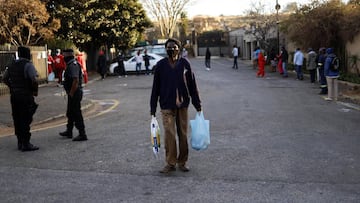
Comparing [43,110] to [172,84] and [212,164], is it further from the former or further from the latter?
[172,84]

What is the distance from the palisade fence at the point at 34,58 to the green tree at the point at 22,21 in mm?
1238

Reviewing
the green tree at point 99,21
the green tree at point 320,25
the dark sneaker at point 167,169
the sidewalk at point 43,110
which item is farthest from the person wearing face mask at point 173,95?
the green tree at point 99,21

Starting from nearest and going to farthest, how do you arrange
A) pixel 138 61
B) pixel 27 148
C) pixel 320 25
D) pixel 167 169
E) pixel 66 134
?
pixel 167 169 < pixel 27 148 < pixel 66 134 < pixel 320 25 < pixel 138 61

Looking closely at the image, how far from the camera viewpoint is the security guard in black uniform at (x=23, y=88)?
8.42 meters

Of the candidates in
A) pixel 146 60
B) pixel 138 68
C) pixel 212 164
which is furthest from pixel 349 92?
pixel 138 68

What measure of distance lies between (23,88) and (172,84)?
3184mm

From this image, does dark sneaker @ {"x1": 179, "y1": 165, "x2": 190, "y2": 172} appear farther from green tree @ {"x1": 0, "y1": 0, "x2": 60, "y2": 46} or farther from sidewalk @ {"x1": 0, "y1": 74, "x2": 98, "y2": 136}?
green tree @ {"x1": 0, "y1": 0, "x2": 60, "y2": 46}

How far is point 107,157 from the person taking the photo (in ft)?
25.3

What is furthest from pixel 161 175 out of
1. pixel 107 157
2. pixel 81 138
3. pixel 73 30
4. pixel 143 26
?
pixel 143 26

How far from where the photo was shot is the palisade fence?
19.4 m

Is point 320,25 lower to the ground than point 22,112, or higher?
higher

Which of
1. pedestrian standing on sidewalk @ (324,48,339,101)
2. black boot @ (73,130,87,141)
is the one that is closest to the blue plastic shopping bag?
black boot @ (73,130,87,141)

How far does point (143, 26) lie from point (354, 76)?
1830 centimetres

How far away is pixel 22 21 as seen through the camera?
74.9ft
